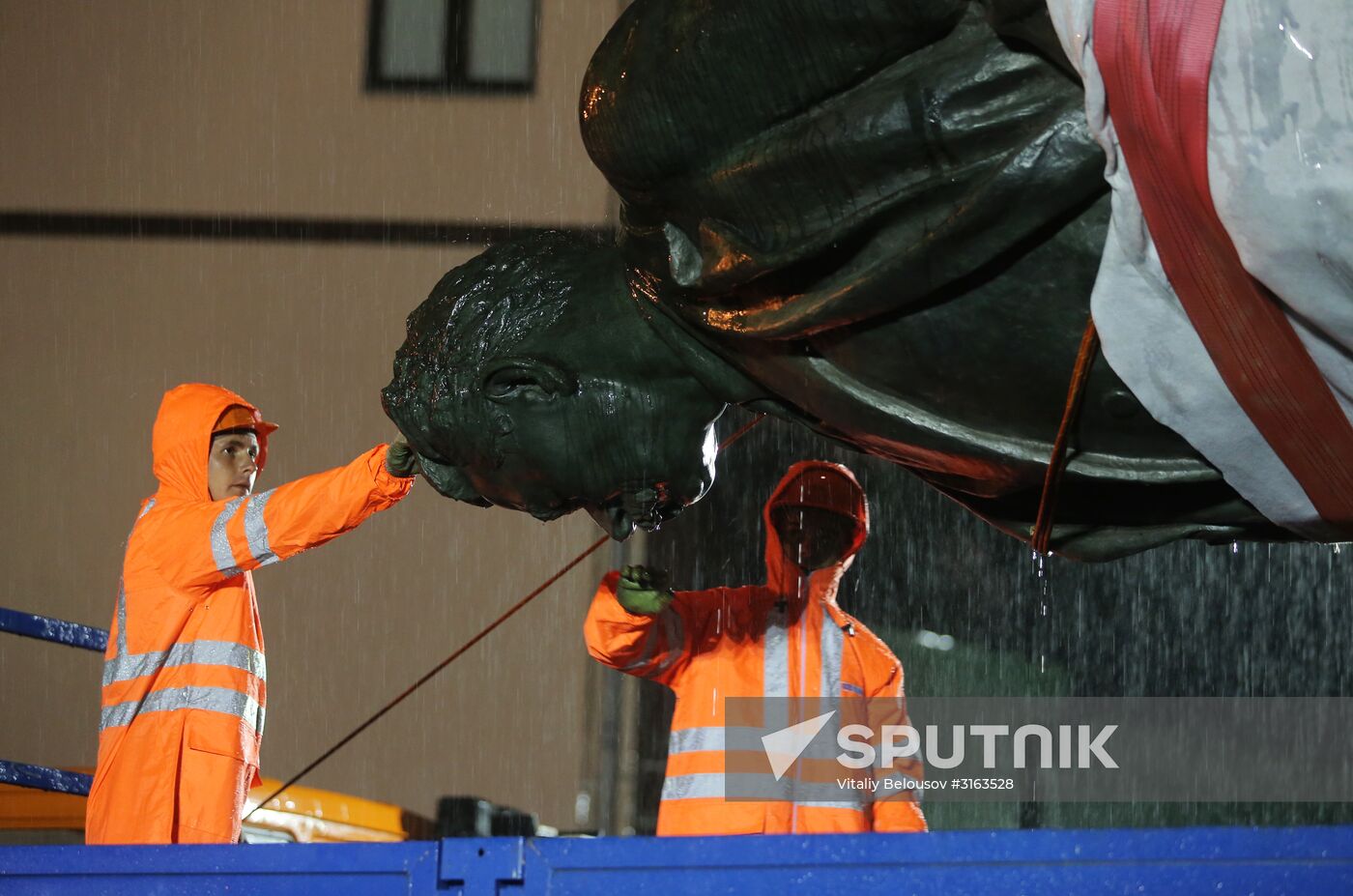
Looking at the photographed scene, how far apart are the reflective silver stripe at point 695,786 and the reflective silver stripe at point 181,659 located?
94cm

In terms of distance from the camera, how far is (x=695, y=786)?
319 cm

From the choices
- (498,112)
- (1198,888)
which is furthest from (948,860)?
(498,112)

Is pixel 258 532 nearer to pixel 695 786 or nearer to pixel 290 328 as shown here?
pixel 695 786

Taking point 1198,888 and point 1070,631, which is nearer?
point 1198,888

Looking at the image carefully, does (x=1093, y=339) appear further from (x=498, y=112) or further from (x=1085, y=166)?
(x=498, y=112)

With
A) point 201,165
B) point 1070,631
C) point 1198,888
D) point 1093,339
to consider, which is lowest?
point 1198,888

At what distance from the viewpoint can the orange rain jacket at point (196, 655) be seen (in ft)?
10.7

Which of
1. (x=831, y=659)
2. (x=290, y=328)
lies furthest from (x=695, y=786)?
(x=290, y=328)

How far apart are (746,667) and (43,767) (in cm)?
152

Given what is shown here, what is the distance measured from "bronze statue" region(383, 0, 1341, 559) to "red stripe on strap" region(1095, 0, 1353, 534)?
6 cm

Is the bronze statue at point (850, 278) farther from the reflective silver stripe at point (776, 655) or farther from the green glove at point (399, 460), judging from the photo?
the reflective silver stripe at point (776, 655)

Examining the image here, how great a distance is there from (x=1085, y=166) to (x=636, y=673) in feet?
8.14

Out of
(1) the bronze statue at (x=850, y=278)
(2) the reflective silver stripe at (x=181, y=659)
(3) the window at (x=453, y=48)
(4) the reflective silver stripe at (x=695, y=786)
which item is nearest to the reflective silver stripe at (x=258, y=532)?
(2) the reflective silver stripe at (x=181, y=659)

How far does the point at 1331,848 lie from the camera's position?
5.26 ft
